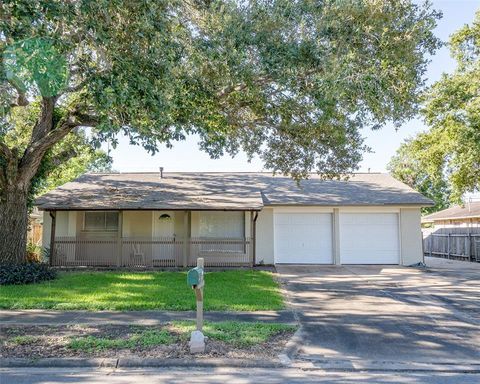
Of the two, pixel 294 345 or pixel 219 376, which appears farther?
pixel 294 345

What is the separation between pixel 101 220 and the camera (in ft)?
58.2

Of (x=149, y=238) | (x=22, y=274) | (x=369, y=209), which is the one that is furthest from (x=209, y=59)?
(x=369, y=209)

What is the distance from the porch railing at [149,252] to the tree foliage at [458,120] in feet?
29.1

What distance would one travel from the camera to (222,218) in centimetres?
1770

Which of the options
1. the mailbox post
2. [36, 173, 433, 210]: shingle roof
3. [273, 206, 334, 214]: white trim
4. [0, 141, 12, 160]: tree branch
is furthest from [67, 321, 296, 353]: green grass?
[273, 206, 334, 214]: white trim

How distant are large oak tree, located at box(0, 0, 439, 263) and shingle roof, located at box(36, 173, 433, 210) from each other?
4.43 meters

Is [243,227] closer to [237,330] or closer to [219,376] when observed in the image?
[237,330]

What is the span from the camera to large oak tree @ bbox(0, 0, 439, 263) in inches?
293

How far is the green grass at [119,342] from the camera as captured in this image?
20.1ft

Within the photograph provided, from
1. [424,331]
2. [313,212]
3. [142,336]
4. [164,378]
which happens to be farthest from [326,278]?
[164,378]

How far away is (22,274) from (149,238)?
5.51m

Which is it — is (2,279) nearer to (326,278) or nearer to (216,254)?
(216,254)

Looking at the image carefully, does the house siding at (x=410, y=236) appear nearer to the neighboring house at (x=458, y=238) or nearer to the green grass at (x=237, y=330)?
the neighboring house at (x=458, y=238)

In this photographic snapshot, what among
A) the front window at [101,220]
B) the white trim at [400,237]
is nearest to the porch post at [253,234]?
the front window at [101,220]
